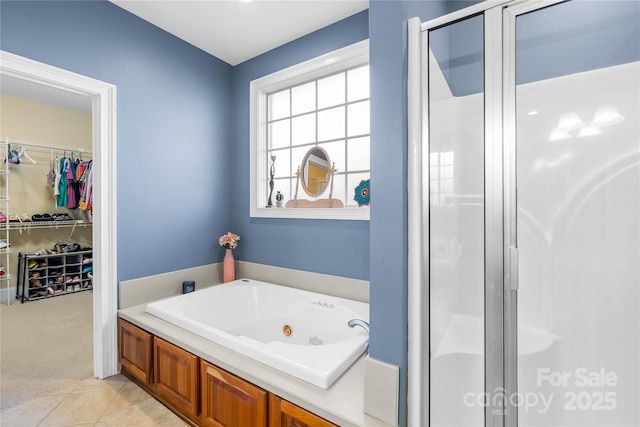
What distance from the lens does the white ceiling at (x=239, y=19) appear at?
211 centimetres

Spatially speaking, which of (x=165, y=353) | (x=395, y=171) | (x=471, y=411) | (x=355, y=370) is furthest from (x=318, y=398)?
(x=165, y=353)

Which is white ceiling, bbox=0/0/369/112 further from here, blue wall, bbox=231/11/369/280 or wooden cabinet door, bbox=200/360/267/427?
wooden cabinet door, bbox=200/360/267/427

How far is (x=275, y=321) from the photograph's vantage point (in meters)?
2.44

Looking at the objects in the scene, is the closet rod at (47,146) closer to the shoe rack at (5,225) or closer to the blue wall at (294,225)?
the shoe rack at (5,225)

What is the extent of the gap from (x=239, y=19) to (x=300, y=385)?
253 cm

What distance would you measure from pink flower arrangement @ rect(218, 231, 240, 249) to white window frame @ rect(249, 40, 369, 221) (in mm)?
281

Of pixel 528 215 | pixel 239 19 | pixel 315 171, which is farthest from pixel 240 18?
pixel 528 215

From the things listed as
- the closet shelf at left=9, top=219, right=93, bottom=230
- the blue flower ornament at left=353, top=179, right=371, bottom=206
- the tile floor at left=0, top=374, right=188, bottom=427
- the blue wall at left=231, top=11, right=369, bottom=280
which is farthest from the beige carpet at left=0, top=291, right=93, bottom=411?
the blue flower ornament at left=353, top=179, right=371, bottom=206

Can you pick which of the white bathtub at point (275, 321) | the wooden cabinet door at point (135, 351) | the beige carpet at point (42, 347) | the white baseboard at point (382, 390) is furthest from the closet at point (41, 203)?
the white baseboard at point (382, 390)

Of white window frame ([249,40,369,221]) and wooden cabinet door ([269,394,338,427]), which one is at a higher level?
white window frame ([249,40,369,221])

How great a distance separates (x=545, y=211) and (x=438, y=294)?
27.6 inches

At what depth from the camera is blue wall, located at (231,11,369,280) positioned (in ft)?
7.41

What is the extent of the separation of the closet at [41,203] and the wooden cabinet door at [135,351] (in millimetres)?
2833

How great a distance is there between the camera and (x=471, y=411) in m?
1.19
